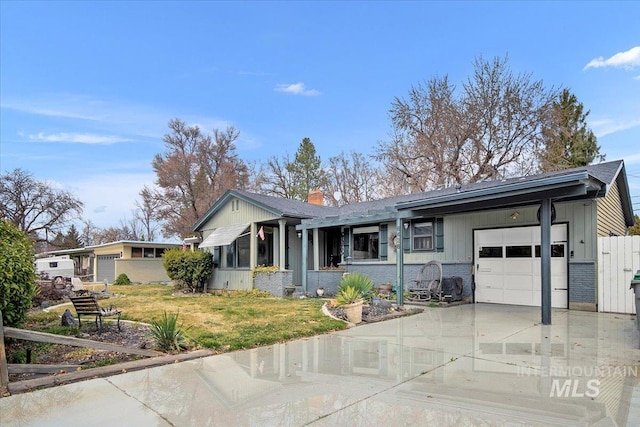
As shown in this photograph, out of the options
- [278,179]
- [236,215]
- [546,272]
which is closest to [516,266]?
[546,272]

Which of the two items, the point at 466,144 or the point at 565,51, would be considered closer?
the point at 565,51

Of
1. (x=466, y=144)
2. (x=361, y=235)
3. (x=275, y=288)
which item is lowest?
(x=275, y=288)

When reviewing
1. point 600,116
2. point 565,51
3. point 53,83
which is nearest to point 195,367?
point 53,83

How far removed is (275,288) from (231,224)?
12.6 ft

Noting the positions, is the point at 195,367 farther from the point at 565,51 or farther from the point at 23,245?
the point at 565,51

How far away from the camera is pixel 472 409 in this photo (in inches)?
135

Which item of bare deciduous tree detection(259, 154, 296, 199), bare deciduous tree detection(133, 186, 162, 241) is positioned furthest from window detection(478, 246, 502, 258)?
bare deciduous tree detection(133, 186, 162, 241)

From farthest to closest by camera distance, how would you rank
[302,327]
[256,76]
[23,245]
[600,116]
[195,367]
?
[600,116], [256,76], [302,327], [23,245], [195,367]

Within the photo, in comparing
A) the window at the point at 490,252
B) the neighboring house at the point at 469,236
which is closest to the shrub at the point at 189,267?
the neighboring house at the point at 469,236

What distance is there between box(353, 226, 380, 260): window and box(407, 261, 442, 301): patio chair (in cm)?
215

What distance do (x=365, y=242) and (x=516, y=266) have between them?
16.9 ft

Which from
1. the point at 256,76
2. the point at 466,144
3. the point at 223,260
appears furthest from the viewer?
the point at 466,144

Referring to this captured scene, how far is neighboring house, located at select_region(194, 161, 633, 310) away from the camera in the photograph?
891 cm

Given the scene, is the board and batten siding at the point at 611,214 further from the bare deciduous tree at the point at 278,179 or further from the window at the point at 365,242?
the bare deciduous tree at the point at 278,179
